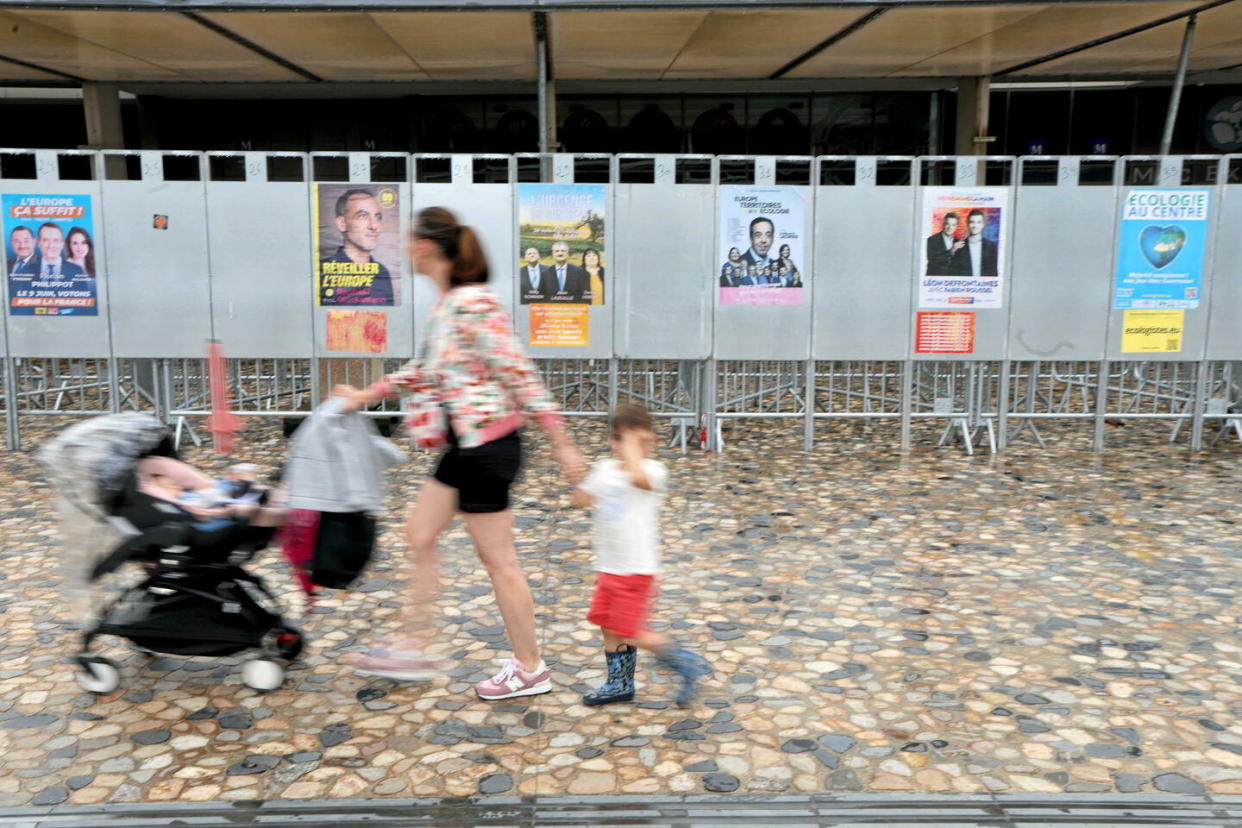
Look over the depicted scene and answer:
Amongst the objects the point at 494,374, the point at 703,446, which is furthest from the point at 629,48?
the point at 494,374

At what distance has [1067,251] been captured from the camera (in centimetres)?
905

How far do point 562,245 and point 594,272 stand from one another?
1.16 ft

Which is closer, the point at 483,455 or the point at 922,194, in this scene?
the point at 483,455

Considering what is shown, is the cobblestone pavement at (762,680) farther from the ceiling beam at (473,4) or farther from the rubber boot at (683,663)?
the ceiling beam at (473,4)

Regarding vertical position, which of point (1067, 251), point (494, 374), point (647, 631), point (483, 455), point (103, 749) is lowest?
point (103, 749)

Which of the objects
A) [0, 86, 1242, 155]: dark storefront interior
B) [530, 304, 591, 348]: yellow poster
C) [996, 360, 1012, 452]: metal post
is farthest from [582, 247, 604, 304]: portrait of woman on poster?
[0, 86, 1242, 155]: dark storefront interior

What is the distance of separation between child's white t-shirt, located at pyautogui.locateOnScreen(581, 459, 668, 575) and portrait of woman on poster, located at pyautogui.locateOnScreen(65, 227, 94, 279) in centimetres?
681

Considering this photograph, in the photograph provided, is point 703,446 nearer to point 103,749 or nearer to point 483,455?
point 483,455

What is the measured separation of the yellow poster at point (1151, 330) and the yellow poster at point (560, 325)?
471 centimetres

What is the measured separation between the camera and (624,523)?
3.83m

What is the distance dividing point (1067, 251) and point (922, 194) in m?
1.37

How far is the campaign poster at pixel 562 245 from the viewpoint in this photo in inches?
347

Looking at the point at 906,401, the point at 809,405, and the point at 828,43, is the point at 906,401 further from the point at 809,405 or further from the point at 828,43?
the point at 828,43

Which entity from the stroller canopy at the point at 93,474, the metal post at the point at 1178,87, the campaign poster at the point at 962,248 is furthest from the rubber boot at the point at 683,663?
the metal post at the point at 1178,87
